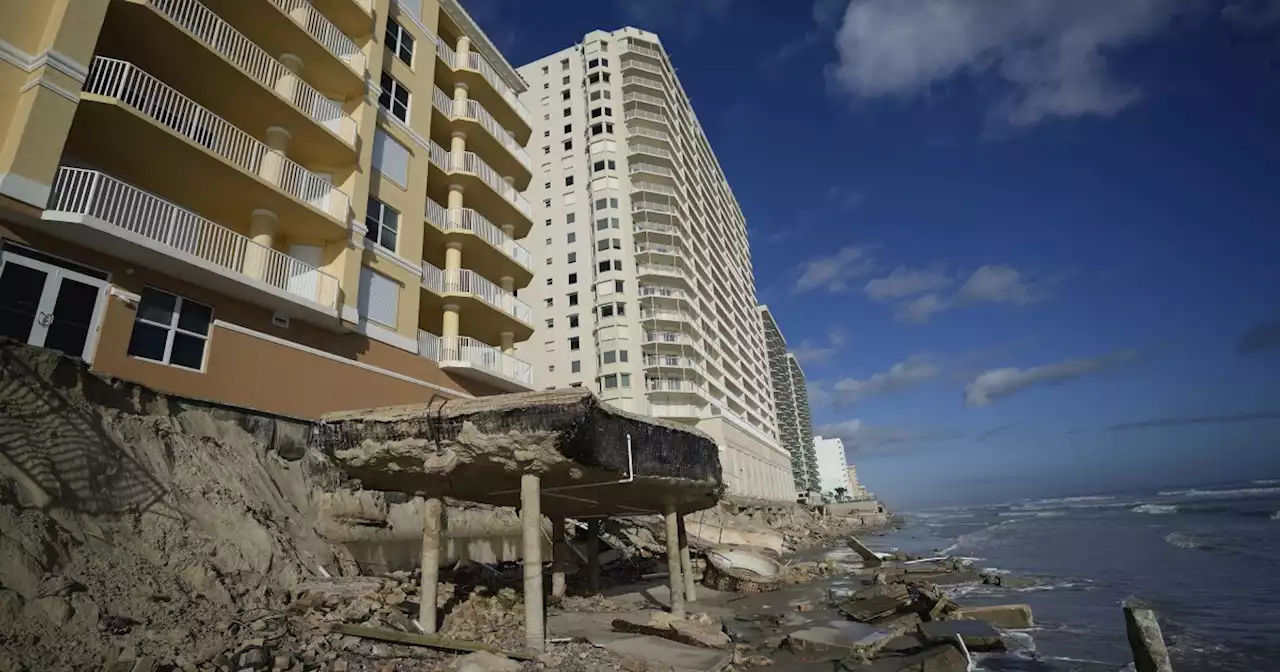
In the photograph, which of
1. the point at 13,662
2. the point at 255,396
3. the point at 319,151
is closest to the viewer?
the point at 13,662

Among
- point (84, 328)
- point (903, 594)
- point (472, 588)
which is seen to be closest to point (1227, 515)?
point (903, 594)

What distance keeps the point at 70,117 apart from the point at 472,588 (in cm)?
1319

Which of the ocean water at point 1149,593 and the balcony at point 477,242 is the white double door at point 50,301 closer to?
the balcony at point 477,242

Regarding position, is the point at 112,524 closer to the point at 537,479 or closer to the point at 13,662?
the point at 13,662

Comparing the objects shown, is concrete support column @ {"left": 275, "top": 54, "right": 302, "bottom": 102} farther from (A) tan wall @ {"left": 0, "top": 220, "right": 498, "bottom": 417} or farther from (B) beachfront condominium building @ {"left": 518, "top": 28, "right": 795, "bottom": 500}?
(B) beachfront condominium building @ {"left": 518, "top": 28, "right": 795, "bottom": 500}

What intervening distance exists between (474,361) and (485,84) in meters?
14.6

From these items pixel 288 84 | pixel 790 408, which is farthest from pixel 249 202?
pixel 790 408

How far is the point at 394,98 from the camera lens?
22.8 meters

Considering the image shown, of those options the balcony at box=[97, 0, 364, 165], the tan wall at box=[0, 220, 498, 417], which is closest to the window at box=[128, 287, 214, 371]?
the tan wall at box=[0, 220, 498, 417]

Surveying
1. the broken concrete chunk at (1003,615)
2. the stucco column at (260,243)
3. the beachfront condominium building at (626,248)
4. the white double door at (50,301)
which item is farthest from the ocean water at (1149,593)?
the beachfront condominium building at (626,248)

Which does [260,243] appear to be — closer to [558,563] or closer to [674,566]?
[558,563]

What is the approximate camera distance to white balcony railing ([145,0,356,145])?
49.0 ft

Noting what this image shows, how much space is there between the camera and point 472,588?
12.9 m

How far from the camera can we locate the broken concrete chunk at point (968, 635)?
10756 millimetres
